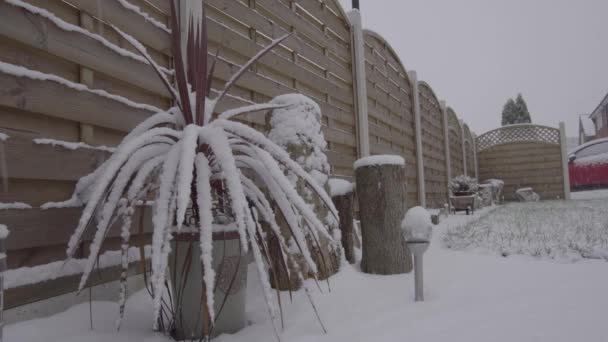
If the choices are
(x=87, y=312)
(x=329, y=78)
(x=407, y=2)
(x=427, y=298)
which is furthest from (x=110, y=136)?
(x=407, y=2)

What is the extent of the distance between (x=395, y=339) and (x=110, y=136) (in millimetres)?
1295

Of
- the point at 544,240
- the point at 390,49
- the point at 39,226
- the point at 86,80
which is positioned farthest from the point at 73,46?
the point at 390,49

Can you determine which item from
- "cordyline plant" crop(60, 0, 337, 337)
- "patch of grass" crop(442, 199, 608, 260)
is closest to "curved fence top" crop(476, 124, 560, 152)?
"patch of grass" crop(442, 199, 608, 260)

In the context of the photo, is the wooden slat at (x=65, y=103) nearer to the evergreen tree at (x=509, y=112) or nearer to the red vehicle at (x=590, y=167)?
the red vehicle at (x=590, y=167)

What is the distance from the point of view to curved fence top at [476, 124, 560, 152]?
9.89 metres

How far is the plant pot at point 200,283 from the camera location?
115 centimetres

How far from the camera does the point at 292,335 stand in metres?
1.21

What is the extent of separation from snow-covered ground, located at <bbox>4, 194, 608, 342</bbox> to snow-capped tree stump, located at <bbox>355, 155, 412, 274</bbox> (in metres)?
0.10

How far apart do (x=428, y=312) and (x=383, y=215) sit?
29.1 inches

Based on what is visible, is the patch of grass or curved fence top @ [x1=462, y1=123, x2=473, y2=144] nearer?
the patch of grass

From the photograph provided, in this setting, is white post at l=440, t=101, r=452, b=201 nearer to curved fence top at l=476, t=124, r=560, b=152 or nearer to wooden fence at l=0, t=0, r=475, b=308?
curved fence top at l=476, t=124, r=560, b=152

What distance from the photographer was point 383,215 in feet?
6.89

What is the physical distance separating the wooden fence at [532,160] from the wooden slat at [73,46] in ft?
34.3

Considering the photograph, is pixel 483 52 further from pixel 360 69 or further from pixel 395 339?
pixel 395 339
